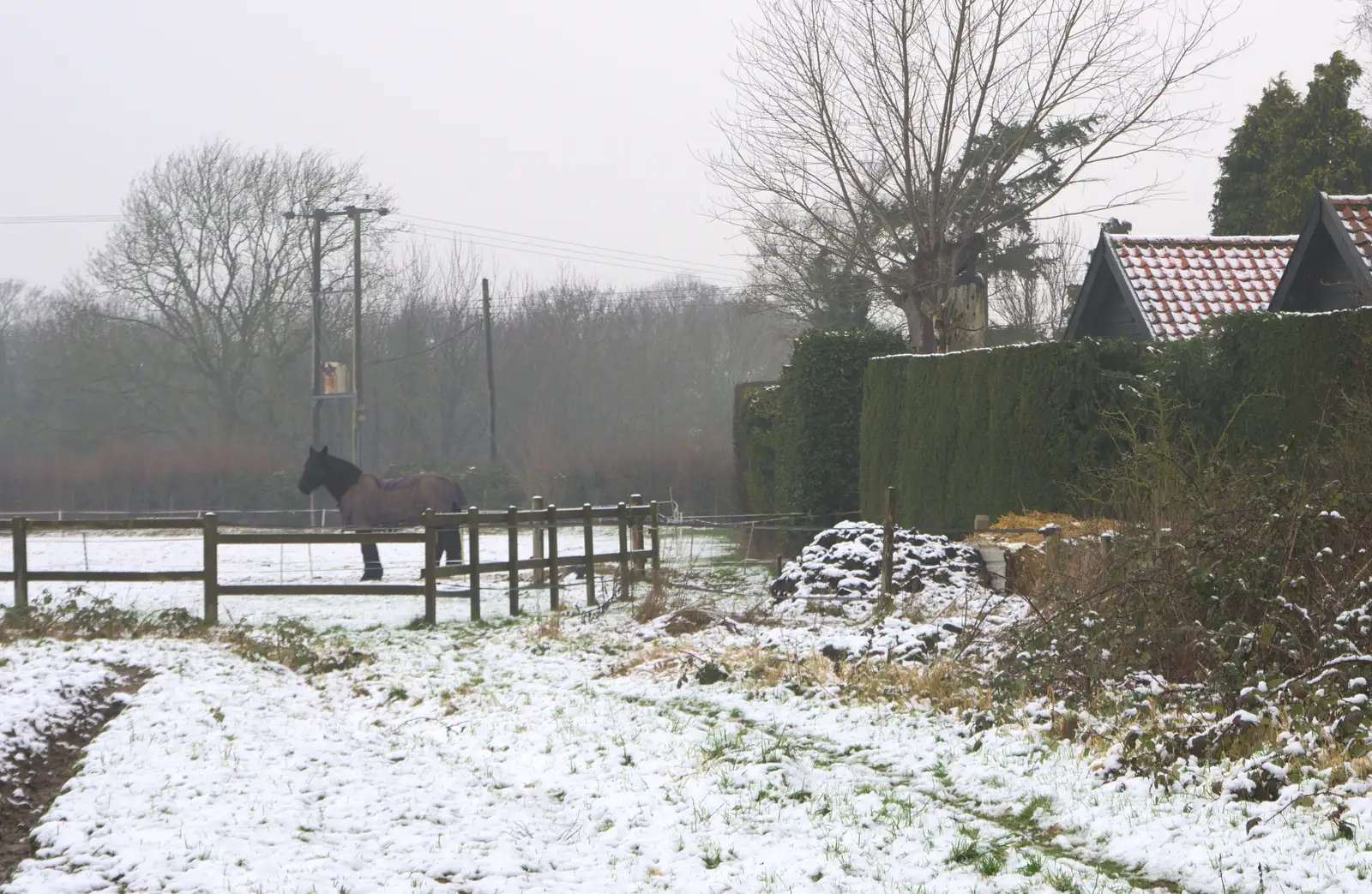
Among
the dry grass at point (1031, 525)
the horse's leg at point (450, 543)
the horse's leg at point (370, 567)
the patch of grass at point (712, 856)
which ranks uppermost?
the dry grass at point (1031, 525)

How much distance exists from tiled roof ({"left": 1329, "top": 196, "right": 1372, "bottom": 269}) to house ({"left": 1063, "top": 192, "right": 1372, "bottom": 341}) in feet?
0.03

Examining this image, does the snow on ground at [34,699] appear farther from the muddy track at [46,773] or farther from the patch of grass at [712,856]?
the patch of grass at [712,856]

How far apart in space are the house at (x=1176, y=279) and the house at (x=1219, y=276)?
0.01 metres

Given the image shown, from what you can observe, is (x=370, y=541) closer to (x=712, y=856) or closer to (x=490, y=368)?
(x=712, y=856)

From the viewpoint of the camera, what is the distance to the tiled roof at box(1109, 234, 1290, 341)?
1864 centimetres

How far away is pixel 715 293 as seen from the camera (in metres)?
70.0

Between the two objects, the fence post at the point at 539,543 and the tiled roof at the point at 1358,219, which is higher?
the tiled roof at the point at 1358,219

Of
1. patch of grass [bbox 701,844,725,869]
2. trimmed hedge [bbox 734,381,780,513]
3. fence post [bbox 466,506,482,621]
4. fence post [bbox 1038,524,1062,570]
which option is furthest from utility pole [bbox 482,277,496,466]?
patch of grass [bbox 701,844,725,869]

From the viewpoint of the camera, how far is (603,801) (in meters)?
7.14

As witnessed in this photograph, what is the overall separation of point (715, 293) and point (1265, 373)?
5794 cm

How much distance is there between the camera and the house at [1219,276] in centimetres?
1633

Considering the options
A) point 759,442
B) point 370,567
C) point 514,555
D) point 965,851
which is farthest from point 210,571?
point 759,442

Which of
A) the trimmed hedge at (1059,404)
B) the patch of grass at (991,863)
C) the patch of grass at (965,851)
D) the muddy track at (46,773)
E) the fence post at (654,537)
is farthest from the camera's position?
the fence post at (654,537)

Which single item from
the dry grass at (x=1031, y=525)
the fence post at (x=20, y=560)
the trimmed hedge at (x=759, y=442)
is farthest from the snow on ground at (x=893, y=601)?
the trimmed hedge at (x=759, y=442)
